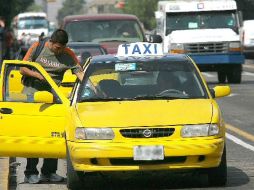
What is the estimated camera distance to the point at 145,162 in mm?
9672

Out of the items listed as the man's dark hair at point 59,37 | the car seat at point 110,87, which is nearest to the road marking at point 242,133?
the man's dark hair at point 59,37

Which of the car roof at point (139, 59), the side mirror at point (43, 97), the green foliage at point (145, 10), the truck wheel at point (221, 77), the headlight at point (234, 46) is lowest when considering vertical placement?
the green foliage at point (145, 10)

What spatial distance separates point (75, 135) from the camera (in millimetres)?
9789

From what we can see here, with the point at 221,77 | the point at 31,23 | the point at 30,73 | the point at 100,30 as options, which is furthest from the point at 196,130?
the point at 31,23

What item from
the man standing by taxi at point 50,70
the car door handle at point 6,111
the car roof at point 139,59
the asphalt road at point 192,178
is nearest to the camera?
the asphalt road at point 192,178

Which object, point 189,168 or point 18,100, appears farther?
point 18,100

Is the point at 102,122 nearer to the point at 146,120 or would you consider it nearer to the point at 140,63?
the point at 146,120

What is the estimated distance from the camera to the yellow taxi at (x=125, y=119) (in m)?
9.64

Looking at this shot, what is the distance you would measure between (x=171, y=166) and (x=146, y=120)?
1.61 ft

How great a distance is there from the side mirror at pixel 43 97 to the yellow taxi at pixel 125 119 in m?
0.01

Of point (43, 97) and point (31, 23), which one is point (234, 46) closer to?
point (43, 97)

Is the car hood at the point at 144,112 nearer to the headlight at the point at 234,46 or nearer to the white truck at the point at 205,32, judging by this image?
the white truck at the point at 205,32

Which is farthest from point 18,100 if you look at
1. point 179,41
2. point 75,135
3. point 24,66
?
point 179,41

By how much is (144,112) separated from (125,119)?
249 millimetres
